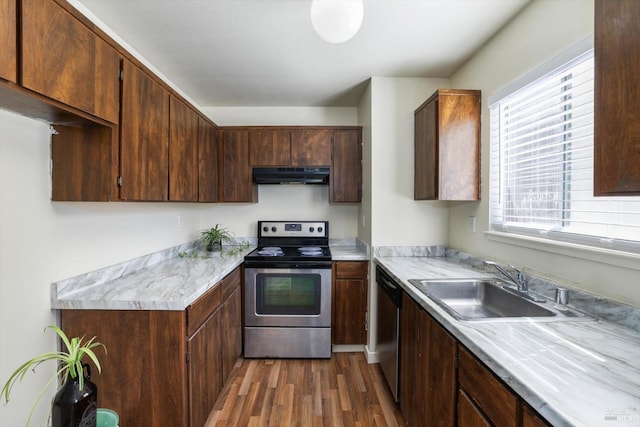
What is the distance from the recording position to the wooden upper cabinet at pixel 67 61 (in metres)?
0.96

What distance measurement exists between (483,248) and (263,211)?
224 cm

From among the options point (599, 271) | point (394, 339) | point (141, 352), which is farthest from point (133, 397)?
point (599, 271)

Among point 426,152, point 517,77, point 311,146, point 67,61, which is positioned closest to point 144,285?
point 67,61

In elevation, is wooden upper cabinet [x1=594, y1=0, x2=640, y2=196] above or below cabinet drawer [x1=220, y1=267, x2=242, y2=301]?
above

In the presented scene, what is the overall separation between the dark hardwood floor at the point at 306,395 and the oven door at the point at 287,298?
1.21 ft

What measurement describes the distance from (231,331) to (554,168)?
95.5 inches

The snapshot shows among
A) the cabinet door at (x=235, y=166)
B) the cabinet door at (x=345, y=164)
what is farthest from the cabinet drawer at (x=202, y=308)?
the cabinet door at (x=345, y=164)

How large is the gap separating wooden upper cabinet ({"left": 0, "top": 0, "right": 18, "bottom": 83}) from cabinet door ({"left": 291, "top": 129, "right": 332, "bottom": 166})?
2083 mm

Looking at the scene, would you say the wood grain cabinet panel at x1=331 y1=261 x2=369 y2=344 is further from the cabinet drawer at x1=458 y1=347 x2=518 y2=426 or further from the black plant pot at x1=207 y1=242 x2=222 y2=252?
the cabinet drawer at x1=458 y1=347 x2=518 y2=426

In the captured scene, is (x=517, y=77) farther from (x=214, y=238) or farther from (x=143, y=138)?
(x=214, y=238)

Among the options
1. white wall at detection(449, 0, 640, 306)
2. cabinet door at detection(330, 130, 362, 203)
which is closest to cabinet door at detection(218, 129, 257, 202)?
cabinet door at detection(330, 130, 362, 203)

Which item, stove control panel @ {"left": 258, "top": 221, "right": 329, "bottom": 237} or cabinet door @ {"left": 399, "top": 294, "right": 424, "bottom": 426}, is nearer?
cabinet door @ {"left": 399, "top": 294, "right": 424, "bottom": 426}

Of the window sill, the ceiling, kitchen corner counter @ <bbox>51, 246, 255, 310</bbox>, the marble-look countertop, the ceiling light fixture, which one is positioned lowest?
the marble-look countertop

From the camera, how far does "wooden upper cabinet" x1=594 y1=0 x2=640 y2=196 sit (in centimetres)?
76
